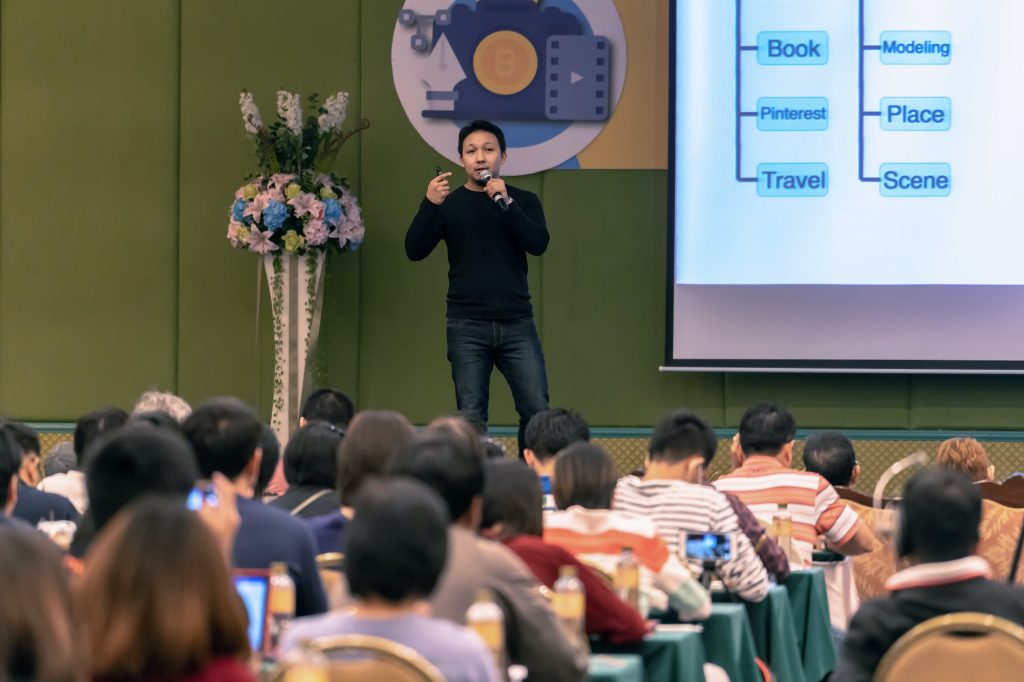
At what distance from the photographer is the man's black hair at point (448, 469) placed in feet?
8.59

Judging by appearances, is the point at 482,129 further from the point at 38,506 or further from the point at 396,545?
the point at 396,545

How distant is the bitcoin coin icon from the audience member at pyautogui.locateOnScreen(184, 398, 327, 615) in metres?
4.19

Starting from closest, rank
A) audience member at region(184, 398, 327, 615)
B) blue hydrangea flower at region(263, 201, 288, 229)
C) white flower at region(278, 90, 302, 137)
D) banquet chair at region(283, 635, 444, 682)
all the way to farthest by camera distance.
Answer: banquet chair at region(283, 635, 444, 682) < audience member at region(184, 398, 327, 615) < blue hydrangea flower at region(263, 201, 288, 229) < white flower at region(278, 90, 302, 137)

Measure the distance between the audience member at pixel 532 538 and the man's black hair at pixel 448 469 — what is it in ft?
0.78

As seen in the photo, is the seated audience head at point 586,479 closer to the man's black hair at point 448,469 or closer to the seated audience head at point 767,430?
the man's black hair at point 448,469

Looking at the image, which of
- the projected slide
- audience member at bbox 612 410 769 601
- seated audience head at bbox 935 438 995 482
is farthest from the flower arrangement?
audience member at bbox 612 410 769 601

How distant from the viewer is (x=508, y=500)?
2951 mm

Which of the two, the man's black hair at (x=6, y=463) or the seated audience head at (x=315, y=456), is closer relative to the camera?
the man's black hair at (x=6, y=463)

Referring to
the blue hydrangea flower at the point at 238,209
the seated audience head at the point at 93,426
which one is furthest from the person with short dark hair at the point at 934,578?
the blue hydrangea flower at the point at 238,209

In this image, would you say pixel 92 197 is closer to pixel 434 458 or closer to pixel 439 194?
pixel 439 194

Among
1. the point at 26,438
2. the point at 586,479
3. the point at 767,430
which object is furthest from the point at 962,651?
the point at 26,438

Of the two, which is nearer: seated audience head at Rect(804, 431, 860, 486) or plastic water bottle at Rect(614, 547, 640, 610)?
plastic water bottle at Rect(614, 547, 640, 610)

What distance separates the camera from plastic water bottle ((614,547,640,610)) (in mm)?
3080

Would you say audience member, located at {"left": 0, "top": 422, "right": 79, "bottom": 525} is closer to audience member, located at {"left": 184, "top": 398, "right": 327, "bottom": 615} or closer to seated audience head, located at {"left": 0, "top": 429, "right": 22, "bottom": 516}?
seated audience head, located at {"left": 0, "top": 429, "right": 22, "bottom": 516}
